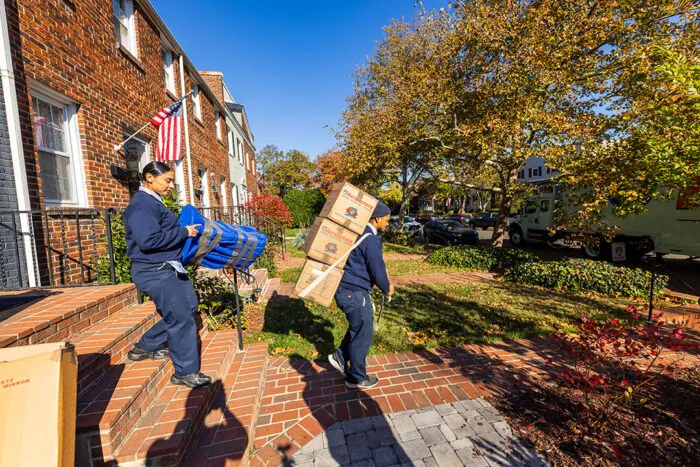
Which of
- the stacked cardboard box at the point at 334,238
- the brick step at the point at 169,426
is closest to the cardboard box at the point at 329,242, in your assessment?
the stacked cardboard box at the point at 334,238

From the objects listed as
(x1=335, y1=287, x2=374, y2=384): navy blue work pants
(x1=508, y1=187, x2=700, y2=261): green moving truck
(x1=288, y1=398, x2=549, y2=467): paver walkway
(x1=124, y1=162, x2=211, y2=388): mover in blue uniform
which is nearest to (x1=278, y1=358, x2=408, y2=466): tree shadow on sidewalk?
(x1=288, y1=398, x2=549, y2=467): paver walkway

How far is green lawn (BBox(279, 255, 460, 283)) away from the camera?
856 cm

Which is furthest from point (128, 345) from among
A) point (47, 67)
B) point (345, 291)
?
point (47, 67)

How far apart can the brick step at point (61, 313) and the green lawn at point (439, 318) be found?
1.73 m

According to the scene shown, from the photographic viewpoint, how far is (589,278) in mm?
7047

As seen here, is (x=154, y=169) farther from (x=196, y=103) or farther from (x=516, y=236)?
(x=516, y=236)

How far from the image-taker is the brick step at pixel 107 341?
2.42 metres

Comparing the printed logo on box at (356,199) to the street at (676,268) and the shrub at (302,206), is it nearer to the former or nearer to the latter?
the street at (676,268)

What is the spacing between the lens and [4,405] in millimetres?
1396

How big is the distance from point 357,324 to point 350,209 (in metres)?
1.16

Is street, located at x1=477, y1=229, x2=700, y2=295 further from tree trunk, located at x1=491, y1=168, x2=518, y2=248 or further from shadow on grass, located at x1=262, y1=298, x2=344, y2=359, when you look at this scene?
shadow on grass, located at x1=262, y1=298, x2=344, y2=359

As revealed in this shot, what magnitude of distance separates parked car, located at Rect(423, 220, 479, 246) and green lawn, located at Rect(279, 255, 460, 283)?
510 cm

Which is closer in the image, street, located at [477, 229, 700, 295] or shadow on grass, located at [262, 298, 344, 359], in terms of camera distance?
shadow on grass, located at [262, 298, 344, 359]

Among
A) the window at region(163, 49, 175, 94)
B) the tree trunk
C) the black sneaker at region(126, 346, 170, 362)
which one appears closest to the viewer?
the black sneaker at region(126, 346, 170, 362)
